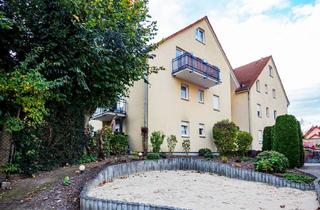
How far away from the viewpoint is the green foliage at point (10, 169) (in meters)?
9.51

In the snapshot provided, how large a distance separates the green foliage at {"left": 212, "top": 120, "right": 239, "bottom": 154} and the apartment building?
0.70m

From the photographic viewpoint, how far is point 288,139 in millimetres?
15312

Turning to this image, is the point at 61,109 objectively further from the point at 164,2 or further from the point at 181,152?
the point at 181,152

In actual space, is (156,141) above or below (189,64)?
below

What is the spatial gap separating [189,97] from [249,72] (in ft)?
38.8

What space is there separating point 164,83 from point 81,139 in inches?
348

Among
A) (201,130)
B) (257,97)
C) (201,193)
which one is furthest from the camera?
(257,97)

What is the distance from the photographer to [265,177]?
38.8 ft

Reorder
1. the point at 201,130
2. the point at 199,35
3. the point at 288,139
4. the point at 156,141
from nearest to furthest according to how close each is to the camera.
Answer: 1. the point at 288,139
2. the point at 156,141
3. the point at 201,130
4. the point at 199,35

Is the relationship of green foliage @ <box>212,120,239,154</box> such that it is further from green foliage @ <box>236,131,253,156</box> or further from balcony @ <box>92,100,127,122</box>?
balcony @ <box>92,100,127,122</box>

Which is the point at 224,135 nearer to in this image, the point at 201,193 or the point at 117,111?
the point at 117,111

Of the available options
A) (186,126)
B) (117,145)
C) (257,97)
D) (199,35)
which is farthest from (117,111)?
(257,97)

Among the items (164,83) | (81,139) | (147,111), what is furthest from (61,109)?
(164,83)

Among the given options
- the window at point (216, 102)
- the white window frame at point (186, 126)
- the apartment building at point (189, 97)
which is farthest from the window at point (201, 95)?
the white window frame at point (186, 126)
